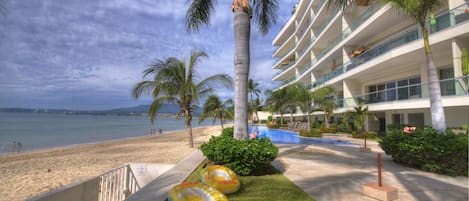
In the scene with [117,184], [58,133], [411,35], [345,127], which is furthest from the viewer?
[58,133]

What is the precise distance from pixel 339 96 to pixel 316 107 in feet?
10.4

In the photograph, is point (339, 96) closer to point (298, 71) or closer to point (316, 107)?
point (316, 107)

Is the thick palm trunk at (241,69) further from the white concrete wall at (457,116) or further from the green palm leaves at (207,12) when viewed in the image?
the white concrete wall at (457,116)

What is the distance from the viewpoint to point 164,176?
19.2 ft

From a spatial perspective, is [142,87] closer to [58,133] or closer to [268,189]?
[268,189]

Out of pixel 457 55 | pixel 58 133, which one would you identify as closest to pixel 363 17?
pixel 457 55

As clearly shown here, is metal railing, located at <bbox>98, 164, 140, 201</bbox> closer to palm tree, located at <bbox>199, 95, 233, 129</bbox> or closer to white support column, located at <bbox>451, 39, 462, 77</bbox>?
white support column, located at <bbox>451, 39, 462, 77</bbox>

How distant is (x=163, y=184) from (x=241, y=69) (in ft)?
12.2

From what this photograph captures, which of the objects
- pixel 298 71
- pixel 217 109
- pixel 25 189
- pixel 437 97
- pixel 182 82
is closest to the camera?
pixel 437 97

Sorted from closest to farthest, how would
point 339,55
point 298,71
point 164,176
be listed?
point 164,176
point 339,55
point 298,71

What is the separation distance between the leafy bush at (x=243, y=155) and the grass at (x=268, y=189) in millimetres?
277

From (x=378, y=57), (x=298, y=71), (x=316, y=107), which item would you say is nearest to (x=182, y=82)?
(x=378, y=57)

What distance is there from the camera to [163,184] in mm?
5141

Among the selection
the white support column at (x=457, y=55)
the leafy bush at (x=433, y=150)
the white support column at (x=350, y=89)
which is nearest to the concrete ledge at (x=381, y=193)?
the leafy bush at (x=433, y=150)
